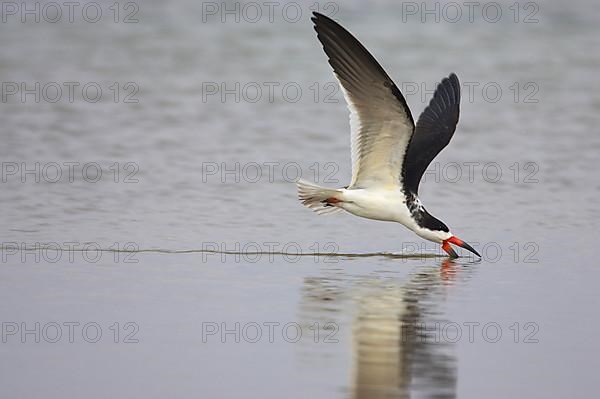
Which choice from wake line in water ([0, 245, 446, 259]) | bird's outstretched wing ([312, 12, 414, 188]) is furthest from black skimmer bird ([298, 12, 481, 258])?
wake line in water ([0, 245, 446, 259])

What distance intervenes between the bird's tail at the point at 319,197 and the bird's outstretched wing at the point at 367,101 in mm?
256

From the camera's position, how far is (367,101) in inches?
317

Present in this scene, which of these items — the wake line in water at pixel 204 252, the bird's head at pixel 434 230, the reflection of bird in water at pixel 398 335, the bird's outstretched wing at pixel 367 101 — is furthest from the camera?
the bird's head at pixel 434 230

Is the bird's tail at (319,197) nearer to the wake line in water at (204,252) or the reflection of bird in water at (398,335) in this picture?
the wake line in water at (204,252)

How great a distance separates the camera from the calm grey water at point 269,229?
597 cm

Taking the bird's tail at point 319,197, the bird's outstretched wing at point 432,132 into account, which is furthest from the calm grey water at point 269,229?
the bird's outstretched wing at point 432,132

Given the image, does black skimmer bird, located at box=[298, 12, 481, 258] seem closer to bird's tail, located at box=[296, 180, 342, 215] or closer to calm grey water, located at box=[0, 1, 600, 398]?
bird's tail, located at box=[296, 180, 342, 215]

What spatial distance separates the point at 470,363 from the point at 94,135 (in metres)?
6.70

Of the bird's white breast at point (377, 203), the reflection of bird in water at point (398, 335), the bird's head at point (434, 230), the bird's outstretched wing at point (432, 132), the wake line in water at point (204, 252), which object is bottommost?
the reflection of bird in water at point (398, 335)

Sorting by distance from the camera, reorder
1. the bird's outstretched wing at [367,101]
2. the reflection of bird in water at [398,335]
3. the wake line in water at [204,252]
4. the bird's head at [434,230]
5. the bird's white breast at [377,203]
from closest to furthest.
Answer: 1. the reflection of bird in water at [398,335]
2. the bird's outstretched wing at [367,101]
3. the wake line in water at [204,252]
4. the bird's white breast at [377,203]
5. the bird's head at [434,230]

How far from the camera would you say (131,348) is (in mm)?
6137

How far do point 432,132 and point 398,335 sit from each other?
3153 mm

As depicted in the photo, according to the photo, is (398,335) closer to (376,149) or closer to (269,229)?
(376,149)

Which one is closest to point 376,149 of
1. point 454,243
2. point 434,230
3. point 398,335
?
point 434,230
